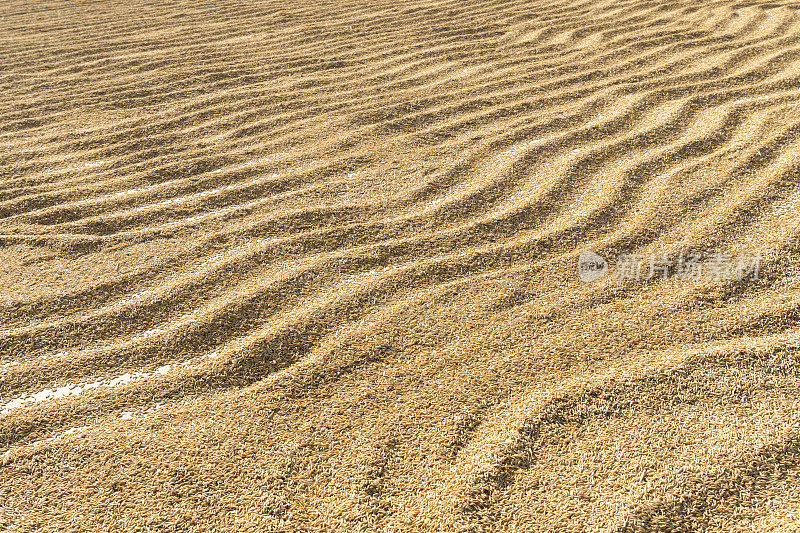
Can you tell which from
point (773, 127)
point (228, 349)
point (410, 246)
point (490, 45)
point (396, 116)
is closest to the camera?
point (228, 349)

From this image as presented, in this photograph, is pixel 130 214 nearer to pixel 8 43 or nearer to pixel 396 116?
pixel 396 116

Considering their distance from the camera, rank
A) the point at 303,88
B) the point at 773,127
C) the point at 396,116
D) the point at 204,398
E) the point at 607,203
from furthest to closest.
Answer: the point at 303,88, the point at 396,116, the point at 773,127, the point at 607,203, the point at 204,398

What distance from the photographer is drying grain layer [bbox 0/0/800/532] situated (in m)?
1.52

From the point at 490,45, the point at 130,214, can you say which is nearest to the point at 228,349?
the point at 130,214

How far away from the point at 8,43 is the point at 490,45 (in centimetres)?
344

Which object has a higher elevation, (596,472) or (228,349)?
(228,349)

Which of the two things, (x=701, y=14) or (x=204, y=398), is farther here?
(x=701, y=14)

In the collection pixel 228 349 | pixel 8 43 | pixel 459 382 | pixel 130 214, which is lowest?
pixel 459 382

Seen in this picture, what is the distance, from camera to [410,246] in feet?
7.59

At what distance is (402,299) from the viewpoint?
208 centimetres

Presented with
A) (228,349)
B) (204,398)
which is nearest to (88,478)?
(204,398)

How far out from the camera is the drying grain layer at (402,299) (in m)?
1.52

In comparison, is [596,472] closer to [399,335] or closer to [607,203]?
[399,335]

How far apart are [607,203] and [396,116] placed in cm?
128
